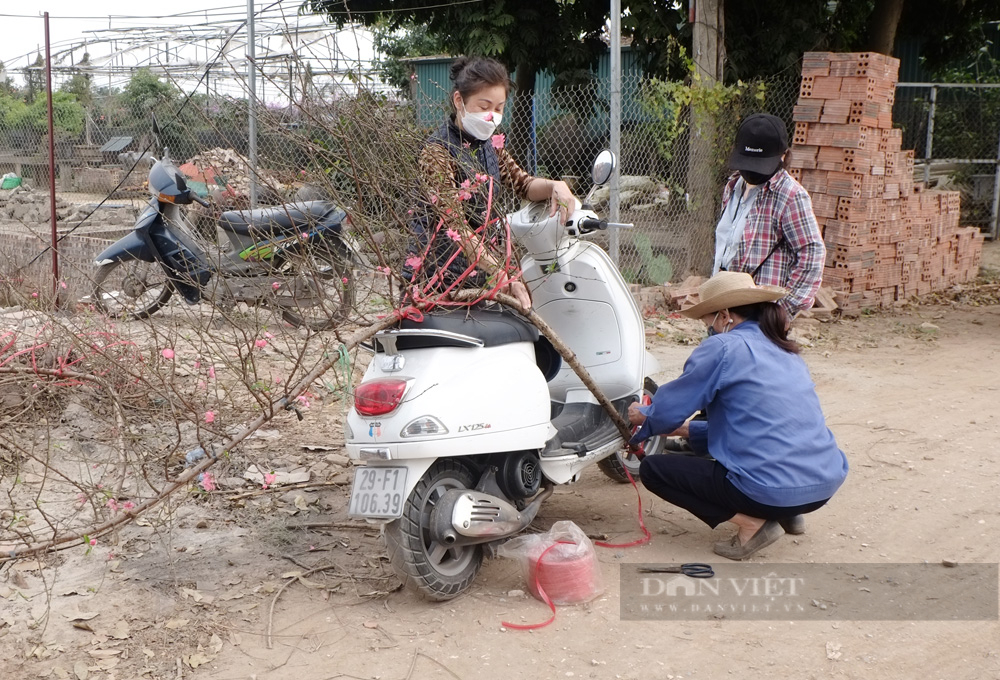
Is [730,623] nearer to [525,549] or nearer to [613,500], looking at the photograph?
[525,549]

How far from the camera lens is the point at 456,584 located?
10.8 feet

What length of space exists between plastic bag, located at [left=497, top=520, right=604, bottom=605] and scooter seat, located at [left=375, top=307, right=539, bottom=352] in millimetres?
764

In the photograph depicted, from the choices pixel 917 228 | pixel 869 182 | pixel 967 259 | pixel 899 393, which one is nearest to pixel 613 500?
pixel 899 393

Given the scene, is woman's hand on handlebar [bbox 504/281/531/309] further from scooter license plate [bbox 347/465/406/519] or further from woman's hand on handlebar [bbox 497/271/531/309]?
scooter license plate [bbox 347/465/406/519]

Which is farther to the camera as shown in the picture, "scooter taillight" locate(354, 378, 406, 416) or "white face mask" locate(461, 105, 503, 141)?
"white face mask" locate(461, 105, 503, 141)

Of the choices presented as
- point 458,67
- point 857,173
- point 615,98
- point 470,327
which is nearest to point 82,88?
point 615,98

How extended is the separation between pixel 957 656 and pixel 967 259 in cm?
869

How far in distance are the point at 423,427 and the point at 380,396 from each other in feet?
0.61

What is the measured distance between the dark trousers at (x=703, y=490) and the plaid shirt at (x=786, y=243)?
961 mm

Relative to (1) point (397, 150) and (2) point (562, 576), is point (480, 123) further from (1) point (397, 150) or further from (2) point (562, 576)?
(2) point (562, 576)

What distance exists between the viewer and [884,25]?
1185 cm

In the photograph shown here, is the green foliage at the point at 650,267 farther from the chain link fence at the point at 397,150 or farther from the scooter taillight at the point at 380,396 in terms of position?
the scooter taillight at the point at 380,396

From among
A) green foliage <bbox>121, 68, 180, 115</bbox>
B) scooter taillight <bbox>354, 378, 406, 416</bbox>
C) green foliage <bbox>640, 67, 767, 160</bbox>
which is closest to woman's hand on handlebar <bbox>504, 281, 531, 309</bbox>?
scooter taillight <bbox>354, 378, 406, 416</bbox>

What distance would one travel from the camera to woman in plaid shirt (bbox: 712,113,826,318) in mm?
4199
